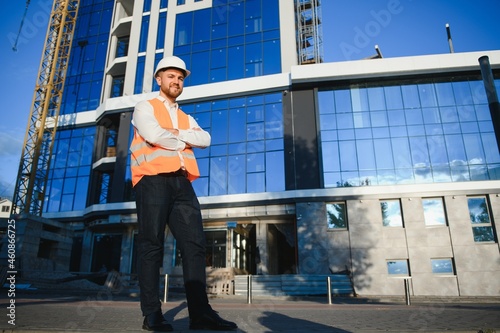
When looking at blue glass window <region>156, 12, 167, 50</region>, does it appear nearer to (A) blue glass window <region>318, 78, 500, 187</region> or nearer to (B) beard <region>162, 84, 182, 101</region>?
(A) blue glass window <region>318, 78, 500, 187</region>

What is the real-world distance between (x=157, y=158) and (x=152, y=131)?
0.22m

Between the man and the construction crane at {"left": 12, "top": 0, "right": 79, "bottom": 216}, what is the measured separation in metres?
35.7

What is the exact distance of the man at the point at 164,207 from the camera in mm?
2631

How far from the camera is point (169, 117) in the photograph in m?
3.11

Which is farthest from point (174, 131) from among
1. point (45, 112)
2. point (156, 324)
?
point (45, 112)

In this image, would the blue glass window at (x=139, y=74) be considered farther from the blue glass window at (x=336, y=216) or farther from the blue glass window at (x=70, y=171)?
the blue glass window at (x=336, y=216)

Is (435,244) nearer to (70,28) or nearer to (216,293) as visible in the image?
(216,293)

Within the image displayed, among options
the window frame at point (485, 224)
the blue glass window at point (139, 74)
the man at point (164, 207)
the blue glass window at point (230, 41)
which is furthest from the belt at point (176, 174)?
the blue glass window at point (139, 74)

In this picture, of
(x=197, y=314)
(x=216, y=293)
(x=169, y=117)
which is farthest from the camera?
(x=216, y=293)

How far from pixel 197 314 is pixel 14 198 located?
141 feet

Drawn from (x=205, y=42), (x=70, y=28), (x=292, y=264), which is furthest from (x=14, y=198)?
(x=292, y=264)

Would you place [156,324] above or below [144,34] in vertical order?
below

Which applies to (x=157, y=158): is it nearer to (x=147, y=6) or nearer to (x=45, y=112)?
(x=147, y=6)

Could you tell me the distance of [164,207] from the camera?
2773mm
